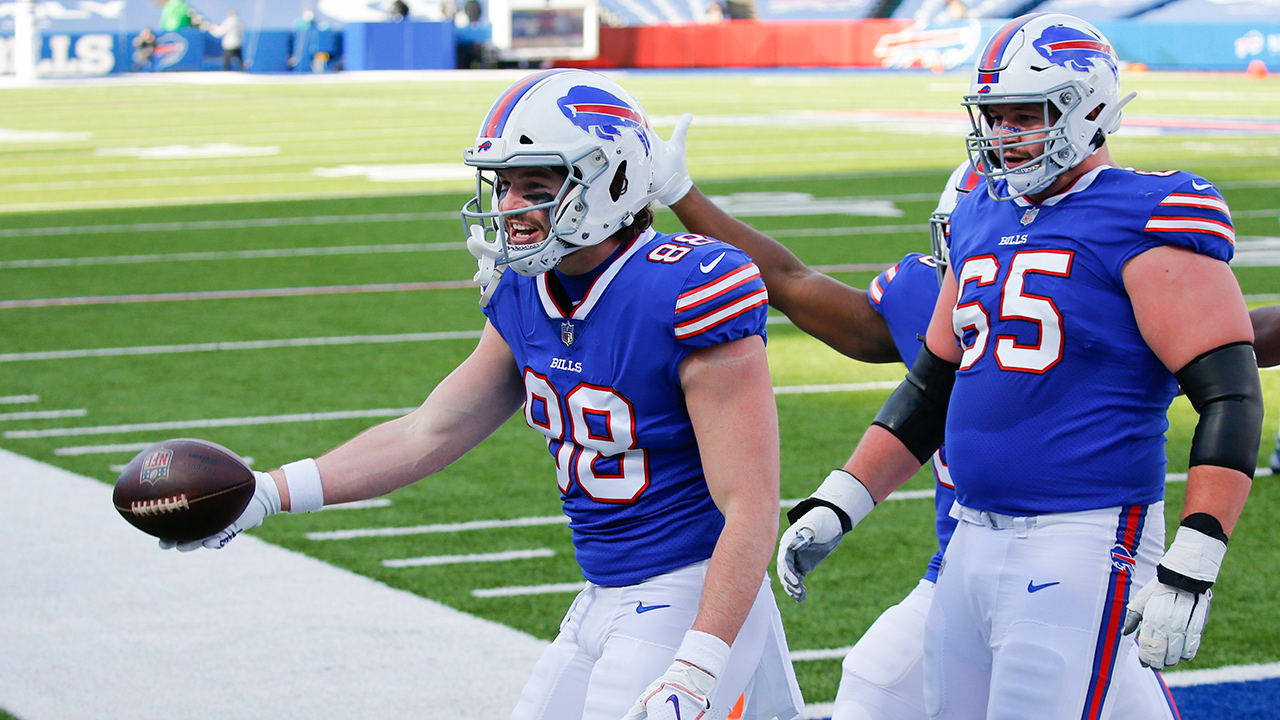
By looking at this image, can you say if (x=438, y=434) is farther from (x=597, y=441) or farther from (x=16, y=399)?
(x=16, y=399)

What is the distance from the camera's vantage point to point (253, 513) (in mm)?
3096

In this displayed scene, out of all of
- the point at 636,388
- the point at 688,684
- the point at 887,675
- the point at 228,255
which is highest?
the point at 636,388

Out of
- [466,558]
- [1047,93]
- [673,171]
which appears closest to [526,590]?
[466,558]

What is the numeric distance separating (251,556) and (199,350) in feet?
11.6

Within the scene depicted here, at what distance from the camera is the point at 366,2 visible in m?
50.8

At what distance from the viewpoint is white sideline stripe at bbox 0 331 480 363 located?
8680 millimetres

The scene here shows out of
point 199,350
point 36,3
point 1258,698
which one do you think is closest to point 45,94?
point 36,3

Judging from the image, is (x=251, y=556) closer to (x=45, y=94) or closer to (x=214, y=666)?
(x=214, y=666)

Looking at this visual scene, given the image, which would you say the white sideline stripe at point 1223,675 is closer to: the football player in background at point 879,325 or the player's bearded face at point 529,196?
the football player in background at point 879,325

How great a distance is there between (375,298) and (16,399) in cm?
299

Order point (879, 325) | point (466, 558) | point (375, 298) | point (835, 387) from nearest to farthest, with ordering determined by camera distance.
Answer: point (879, 325) → point (466, 558) → point (835, 387) → point (375, 298)

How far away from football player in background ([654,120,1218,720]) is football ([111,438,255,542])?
1058 mm

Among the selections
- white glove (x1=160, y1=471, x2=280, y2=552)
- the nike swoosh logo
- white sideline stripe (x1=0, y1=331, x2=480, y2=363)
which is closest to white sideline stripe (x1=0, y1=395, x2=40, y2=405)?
white sideline stripe (x1=0, y1=331, x2=480, y2=363)

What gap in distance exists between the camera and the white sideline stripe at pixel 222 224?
13219mm
